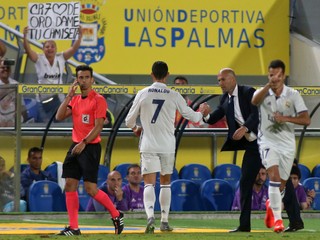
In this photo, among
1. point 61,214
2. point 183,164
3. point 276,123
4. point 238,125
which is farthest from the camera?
point 183,164

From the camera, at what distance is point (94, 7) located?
24344 mm

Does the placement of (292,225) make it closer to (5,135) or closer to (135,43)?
(5,135)

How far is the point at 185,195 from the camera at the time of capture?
18.9 meters

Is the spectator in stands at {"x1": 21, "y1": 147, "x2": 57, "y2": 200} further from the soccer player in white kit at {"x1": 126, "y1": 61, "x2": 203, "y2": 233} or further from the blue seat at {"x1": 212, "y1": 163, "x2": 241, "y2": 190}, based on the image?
the soccer player in white kit at {"x1": 126, "y1": 61, "x2": 203, "y2": 233}

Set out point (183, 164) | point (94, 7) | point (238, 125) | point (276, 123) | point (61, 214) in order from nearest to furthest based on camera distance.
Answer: point (276, 123) < point (238, 125) < point (61, 214) < point (183, 164) < point (94, 7)

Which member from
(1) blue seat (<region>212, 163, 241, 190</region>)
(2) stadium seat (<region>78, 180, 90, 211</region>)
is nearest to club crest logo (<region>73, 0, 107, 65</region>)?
(1) blue seat (<region>212, 163, 241, 190</region>)

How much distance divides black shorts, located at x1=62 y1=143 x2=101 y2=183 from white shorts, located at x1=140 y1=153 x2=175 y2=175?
63 centimetres

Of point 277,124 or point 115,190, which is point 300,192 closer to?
point 115,190

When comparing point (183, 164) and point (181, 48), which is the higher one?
point (181, 48)

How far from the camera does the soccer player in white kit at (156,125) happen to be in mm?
14234

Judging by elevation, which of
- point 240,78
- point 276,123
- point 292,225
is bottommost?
point 292,225

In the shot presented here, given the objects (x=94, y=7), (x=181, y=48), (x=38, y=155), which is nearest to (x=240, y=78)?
(x=181, y=48)

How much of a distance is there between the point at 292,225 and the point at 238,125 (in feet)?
4.32

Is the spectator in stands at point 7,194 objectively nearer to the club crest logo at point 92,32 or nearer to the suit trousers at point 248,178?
the suit trousers at point 248,178
